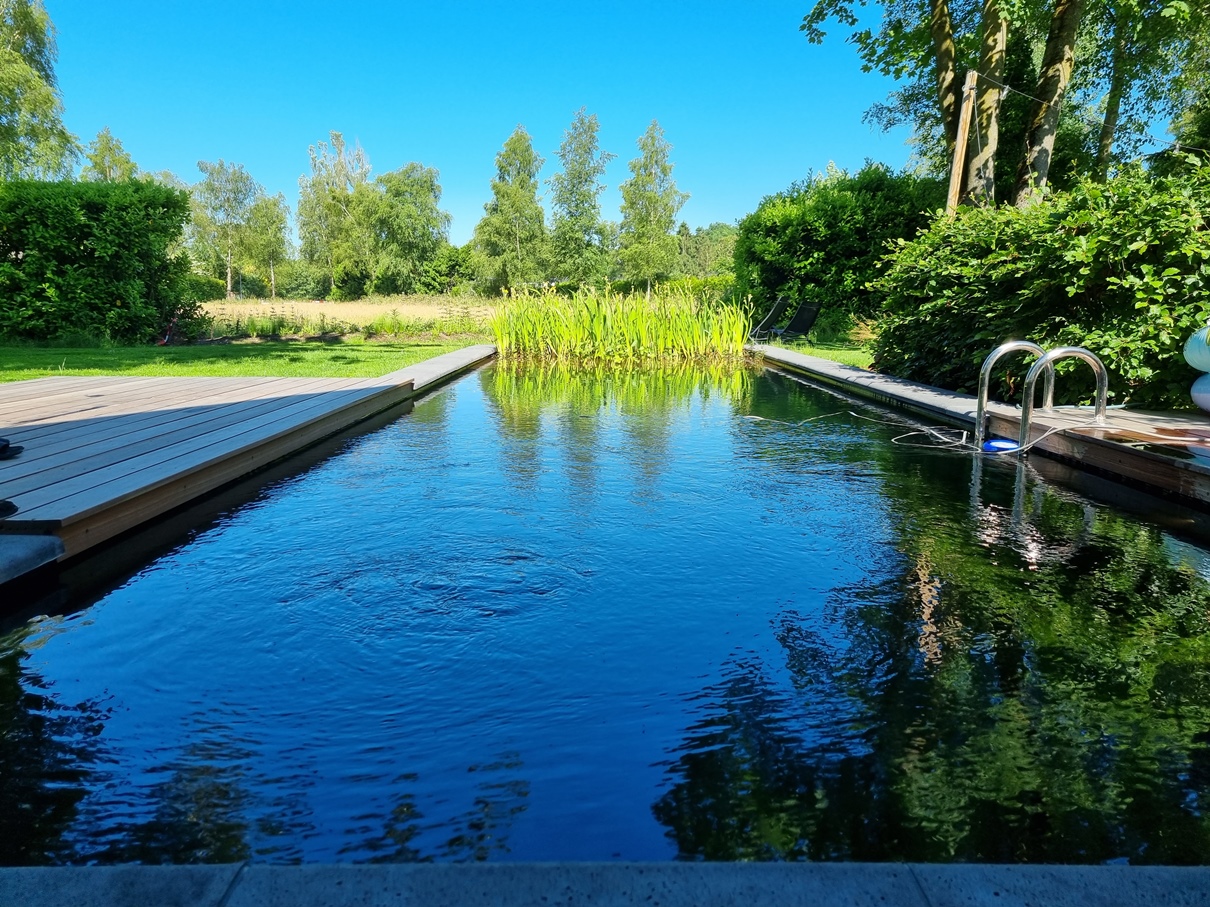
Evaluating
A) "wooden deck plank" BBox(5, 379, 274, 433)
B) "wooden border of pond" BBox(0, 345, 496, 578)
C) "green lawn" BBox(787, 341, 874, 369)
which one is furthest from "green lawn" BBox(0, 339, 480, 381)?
"green lawn" BBox(787, 341, 874, 369)

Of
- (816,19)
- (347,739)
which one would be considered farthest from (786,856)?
(816,19)

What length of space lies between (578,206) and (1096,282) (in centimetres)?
3832

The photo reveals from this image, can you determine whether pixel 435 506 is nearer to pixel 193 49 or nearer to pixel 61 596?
pixel 61 596

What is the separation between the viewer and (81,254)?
12297 mm

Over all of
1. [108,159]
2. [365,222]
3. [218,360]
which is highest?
Result: [108,159]

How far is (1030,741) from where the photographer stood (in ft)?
6.45

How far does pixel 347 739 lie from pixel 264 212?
51560 millimetres

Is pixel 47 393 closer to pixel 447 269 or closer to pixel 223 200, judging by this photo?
pixel 447 269

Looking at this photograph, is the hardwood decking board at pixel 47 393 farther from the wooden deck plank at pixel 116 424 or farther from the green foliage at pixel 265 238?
the green foliage at pixel 265 238

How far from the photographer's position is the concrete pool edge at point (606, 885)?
1238 millimetres

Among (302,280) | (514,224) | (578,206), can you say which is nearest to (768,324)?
→ (514,224)

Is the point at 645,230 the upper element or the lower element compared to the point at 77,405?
upper

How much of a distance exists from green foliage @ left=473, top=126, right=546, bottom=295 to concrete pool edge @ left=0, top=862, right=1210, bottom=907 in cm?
4087

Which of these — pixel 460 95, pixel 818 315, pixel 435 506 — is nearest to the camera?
pixel 435 506
